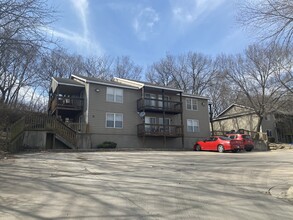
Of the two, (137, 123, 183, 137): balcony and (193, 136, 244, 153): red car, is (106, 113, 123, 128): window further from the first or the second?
(193, 136, 244, 153): red car

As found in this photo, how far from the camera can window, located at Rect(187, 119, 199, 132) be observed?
3120cm

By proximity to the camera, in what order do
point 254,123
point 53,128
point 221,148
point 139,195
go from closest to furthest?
point 139,195
point 53,128
point 221,148
point 254,123

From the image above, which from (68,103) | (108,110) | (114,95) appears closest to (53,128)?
(68,103)

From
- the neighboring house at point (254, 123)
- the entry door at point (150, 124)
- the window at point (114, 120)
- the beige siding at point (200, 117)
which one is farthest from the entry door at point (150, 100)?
the neighboring house at point (254, 123)

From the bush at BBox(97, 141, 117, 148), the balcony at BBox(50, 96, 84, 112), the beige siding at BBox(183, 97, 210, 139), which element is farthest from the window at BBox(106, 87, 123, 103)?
the beige siding at BBox(183, 97, 210, 139)

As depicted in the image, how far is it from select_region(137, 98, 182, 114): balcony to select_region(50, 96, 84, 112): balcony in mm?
5786

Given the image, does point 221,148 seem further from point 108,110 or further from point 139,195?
point 139,195

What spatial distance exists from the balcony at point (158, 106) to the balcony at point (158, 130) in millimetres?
1644

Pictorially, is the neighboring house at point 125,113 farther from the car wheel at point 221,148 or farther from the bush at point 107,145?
the car wheel at point 221,148

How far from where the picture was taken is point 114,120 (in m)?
26.5

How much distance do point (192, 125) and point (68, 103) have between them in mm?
13892

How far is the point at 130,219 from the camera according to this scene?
492 cm

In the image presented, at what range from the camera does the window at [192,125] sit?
3120 cm

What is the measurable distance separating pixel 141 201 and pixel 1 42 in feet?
27.4
